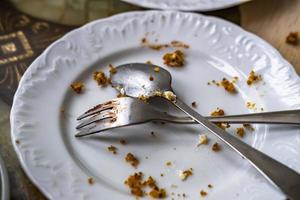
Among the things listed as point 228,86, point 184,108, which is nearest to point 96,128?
point 184,108

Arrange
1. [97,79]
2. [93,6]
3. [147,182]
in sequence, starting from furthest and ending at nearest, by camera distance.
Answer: [93,6] < [97,79] < [147,182]

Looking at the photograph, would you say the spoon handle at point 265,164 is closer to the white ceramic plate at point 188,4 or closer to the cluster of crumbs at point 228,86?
the cluster of crumbs at point 228,86

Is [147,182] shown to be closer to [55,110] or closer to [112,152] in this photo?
[112,152]

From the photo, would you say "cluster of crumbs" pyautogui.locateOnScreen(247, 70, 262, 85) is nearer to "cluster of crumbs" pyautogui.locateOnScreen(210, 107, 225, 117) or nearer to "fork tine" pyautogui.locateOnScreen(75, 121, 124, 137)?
"cluster of crumbs" pyautogui.locateOnScreen(210, 107, 225, 117)

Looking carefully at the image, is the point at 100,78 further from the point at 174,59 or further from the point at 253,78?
the point at 253,78

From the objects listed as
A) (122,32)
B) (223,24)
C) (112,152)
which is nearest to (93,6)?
(122,32)

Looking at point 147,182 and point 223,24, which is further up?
point 223,24

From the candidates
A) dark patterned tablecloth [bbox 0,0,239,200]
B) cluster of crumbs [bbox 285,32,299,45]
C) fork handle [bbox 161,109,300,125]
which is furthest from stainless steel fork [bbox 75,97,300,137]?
cluster of crumbs [bbox 285,32,299,45]
